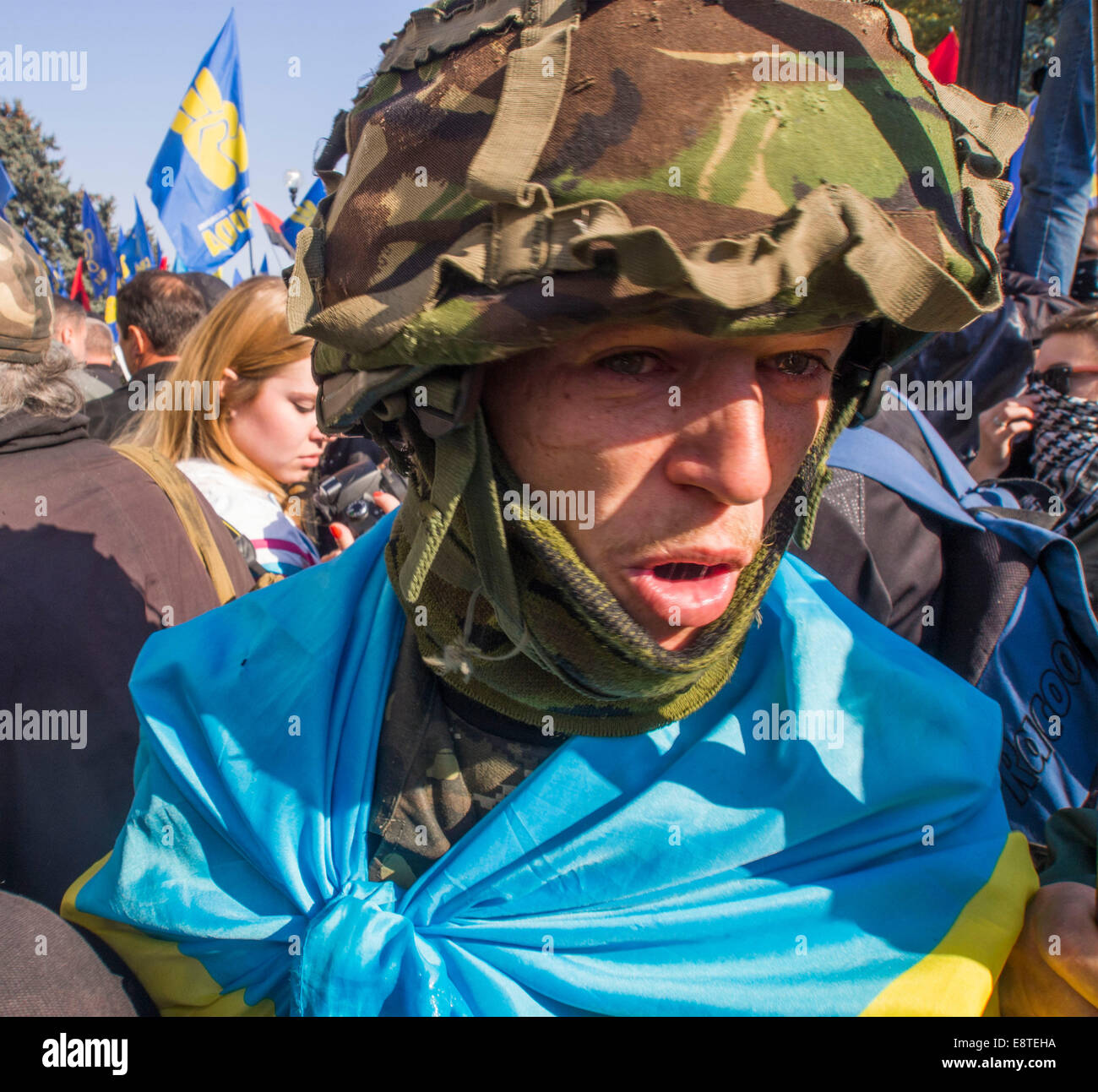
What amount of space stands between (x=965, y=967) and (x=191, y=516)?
8.06 ft

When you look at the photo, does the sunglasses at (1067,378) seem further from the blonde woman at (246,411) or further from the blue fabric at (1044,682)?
the blonde woman at (246,411)

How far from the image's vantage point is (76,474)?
2773mm

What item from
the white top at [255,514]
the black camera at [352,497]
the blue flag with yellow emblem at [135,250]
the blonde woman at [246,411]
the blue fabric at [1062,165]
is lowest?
the black camera at [352,497]

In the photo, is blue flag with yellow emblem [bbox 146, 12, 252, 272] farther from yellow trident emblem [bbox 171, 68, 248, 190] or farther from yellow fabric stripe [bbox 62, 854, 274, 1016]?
yellow fabric stripe [bbox 62, 854, 274, 1016]

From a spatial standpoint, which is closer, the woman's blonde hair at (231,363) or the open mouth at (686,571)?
the open mouth at (686,571)

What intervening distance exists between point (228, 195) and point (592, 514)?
7151 millimetres

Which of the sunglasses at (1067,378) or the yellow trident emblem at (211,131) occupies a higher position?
the yellow trident emblem at (211,131)

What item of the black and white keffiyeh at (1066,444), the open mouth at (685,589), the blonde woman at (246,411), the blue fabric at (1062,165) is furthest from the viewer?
the blue fabric at (1062,165)

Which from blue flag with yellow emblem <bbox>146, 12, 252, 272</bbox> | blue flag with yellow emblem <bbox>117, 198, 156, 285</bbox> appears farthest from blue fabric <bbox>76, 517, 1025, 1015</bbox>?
blue flag with yellow emblem <bbox>117, 198, 156, 285</bbox>

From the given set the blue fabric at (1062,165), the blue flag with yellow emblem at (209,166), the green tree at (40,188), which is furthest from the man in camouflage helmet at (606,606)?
the green tree at (40,188)

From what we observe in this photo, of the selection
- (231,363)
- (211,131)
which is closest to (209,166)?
(211,131)

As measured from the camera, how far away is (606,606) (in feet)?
4.35

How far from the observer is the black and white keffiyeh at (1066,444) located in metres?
2.97

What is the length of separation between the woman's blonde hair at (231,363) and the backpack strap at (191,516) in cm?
47
